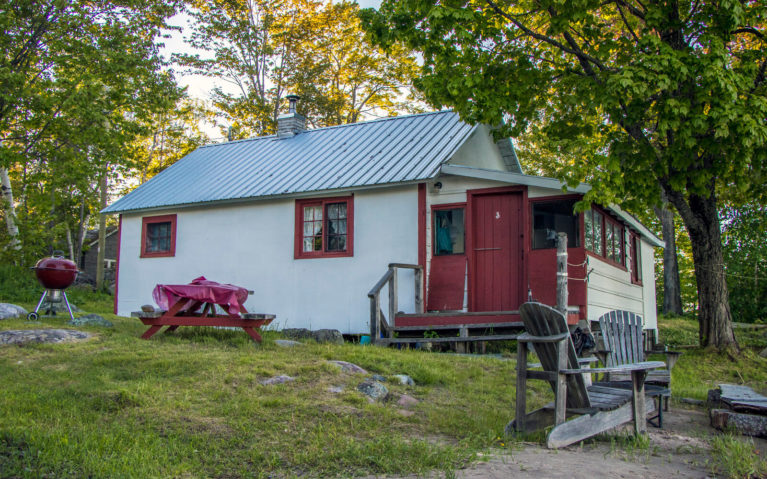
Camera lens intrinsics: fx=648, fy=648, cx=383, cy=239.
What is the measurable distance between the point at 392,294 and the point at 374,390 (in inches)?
214

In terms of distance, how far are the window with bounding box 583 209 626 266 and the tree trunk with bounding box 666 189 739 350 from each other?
1.34m

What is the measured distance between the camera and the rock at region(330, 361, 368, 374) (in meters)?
7.36

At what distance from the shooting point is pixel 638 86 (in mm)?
9227

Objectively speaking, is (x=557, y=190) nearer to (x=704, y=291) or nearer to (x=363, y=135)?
(x=704, y=291)

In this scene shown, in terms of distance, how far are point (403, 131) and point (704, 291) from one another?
7298mm

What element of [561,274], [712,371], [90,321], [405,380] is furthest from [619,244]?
[90,321]

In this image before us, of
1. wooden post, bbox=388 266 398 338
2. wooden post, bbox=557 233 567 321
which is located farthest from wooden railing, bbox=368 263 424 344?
wooden post, bbox=557 233 567 321

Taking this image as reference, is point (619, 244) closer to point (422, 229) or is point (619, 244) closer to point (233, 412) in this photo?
point (422, 229)

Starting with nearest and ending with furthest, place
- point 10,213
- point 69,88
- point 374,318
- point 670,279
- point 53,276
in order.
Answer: point 374,318 < point 53,276 < point 69,88 < point 10,213 < point 670,279

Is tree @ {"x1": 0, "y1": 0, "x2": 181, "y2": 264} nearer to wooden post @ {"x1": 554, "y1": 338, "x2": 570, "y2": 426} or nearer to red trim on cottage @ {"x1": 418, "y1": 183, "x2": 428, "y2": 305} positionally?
red trim on cottage @ {"x1": 418, "y1": 183, "x2": 428, "y2": 305}

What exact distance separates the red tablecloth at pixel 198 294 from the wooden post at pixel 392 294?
2.91m

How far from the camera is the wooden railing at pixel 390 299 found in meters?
11.4

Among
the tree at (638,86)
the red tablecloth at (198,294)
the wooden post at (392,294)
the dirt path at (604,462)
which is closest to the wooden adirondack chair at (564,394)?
the dirt path at (604,462)

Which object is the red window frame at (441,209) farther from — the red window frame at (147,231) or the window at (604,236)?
the red window frame at (147,231)
